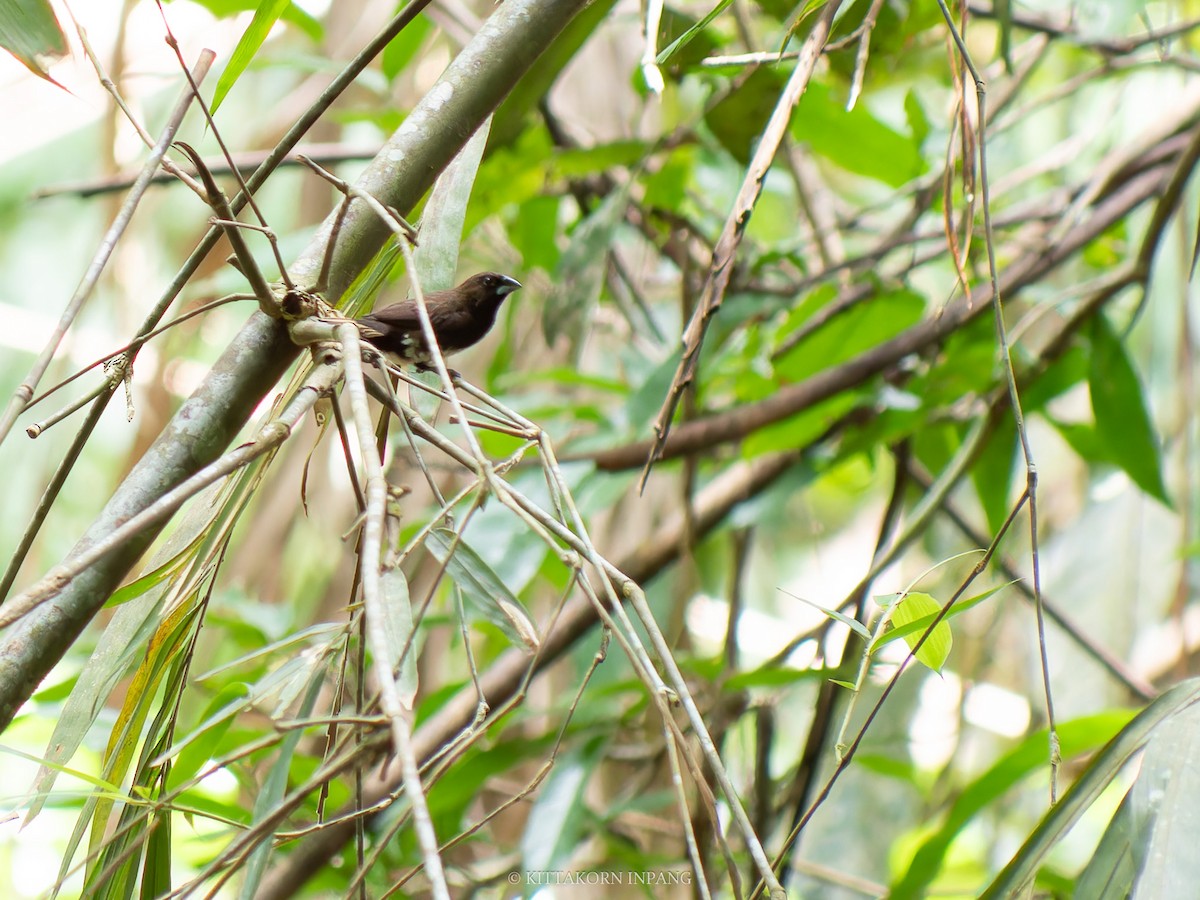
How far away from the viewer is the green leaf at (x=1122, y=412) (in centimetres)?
229

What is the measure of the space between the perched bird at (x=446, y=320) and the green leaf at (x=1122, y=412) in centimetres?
129

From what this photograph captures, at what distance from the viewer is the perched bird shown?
1938mm

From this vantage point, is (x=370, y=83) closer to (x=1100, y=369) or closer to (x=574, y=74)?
(x=574, y=74)

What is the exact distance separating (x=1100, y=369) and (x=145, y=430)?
8.88 feet

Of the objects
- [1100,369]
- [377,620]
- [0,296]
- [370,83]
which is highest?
[0,296]

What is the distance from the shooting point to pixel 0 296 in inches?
173

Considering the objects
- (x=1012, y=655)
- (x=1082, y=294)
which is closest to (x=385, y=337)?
(x=1082, y=294)

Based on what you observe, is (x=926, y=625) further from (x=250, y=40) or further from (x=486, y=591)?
(x=250, y=40)

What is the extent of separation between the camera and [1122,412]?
2.30m

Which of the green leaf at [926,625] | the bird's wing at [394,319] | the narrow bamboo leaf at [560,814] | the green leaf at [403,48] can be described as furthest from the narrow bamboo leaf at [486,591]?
the green leaf at [403,48]

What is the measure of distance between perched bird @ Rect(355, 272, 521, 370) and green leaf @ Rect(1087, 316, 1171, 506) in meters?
1.29

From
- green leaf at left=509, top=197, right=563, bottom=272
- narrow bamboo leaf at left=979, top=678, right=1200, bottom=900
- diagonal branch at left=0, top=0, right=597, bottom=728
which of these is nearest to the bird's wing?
green leaf at left=509, top=197, right=563, bottom=272

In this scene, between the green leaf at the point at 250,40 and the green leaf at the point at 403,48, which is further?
the green leaf at the point at 403,48

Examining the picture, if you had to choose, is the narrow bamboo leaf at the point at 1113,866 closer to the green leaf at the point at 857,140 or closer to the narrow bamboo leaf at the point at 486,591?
the narrow bamboo leaf at the point at 486,591
